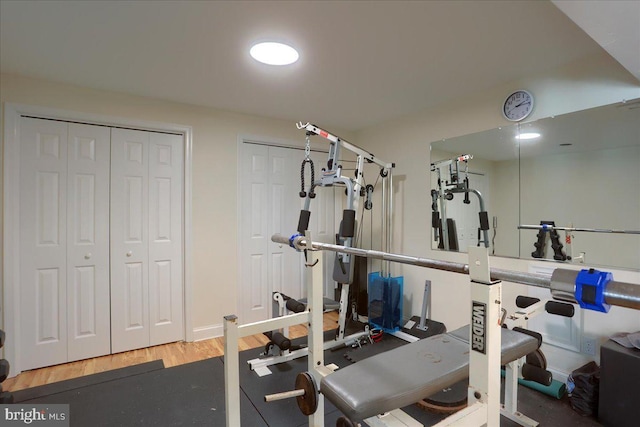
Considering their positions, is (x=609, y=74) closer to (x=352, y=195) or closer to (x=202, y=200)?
(x=352, y=195)

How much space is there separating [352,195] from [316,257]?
4.31 ft

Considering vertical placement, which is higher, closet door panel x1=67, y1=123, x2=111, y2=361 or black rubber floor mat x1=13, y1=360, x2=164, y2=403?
closet door panel x1=67, y1=123, x2=111, y2=361

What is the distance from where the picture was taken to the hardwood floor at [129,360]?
225 cm

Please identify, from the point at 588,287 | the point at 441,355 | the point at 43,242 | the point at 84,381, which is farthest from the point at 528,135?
the point at 43,242

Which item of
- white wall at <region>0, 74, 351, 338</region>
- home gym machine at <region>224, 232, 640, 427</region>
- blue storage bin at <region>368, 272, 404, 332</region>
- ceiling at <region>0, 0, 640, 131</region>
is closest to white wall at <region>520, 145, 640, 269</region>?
ceiling at <region>0, 0, 640, 131</region>

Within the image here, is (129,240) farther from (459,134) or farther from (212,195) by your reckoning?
(459,134)

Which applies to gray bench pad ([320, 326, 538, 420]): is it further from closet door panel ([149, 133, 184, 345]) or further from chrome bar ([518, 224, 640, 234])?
closet door panel ([149, 133, 184, 345])

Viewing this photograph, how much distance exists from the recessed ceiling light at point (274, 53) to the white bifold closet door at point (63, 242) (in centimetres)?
157

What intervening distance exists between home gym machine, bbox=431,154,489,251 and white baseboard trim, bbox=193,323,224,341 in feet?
7.28

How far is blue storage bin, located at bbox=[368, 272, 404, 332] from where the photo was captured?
301 cm

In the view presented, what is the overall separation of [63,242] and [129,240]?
1.45 feet

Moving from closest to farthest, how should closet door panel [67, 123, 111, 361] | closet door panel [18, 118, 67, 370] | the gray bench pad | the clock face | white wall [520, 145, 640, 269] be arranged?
the gray bench pad, white wall [520, 145, 640, 269], the clock face, closet door panel [18, 118, 67, 370], closet door panel [67, 123, 111, 361]

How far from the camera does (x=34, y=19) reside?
1.61 metres

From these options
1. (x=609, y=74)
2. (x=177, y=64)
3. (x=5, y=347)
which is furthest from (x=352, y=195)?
(x=5, y=347)
